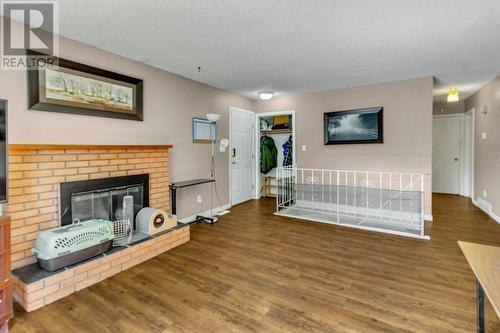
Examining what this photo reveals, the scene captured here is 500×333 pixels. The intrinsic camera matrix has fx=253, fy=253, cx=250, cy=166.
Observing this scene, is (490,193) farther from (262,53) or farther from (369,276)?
(262,53)

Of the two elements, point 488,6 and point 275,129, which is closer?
point 488,6

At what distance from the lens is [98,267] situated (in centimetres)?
233

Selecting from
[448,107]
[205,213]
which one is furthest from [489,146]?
[205,213]

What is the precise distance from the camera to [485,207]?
15.0 feet

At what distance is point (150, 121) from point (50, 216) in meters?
1.62

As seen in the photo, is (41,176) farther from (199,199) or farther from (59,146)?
(199,199)

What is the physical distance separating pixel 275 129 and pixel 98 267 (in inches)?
178

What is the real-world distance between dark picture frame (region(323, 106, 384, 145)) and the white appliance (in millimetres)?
3358

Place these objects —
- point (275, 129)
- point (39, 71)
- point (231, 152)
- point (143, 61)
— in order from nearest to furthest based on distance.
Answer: point (39, 71), point (143, 61), point (231, 152), point (275, 129)

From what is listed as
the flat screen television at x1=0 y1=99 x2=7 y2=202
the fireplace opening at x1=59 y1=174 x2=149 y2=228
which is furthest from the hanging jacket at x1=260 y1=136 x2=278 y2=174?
the flat screen television at x1=0 y1=99 x2=7 y2=202

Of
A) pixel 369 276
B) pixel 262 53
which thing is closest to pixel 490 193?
pixel 369 276

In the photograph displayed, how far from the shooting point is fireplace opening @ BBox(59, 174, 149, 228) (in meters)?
2.54

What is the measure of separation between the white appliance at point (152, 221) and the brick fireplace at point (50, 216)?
0.35ft

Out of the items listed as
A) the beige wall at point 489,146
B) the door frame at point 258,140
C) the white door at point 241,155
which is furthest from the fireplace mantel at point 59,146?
the beige wall at point 489,146
